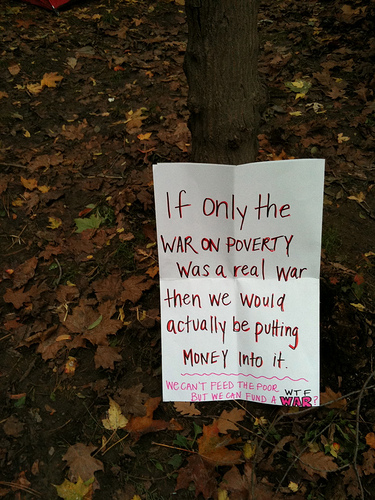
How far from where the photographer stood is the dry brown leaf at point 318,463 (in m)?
1.71

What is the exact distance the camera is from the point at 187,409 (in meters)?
1.91

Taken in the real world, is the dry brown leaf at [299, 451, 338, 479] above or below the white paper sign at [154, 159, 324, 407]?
below

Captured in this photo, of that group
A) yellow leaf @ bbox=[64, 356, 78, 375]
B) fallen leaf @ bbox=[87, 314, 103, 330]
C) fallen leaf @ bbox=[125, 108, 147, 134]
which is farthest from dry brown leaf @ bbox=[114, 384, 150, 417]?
fallen leaf @ bbox=[125, 108, 147, 134]

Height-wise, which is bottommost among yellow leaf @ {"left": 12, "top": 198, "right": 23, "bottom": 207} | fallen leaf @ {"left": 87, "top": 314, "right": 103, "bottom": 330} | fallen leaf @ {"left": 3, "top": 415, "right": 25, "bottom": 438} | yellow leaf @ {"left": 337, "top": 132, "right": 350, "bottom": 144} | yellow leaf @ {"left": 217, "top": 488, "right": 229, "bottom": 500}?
yellow leaf @ {"left": 217, "top": 488, "right": 229, "bottom": 500}

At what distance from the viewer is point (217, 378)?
72.4 inches

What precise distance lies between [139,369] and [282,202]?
41.7 inches

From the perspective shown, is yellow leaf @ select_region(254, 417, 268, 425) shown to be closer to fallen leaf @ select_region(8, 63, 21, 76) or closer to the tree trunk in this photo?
the tree trunk

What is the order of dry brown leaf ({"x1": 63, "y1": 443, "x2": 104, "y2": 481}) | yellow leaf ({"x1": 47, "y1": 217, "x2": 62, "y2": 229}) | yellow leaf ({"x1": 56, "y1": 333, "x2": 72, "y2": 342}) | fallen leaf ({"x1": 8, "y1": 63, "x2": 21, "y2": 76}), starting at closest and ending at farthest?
dry brown leaf ({"x1": 63, "y1": 443, "x2": 104, "y2": 481}) < yellow leaf ({"x1": 56, "y1": 333, "x2": 72, "y2": 342}) < yellow leaf ({"x1": 47, "y1": 217, "x2": 62, "y2": 229}) < fallen leaf ({"x1": 8, "y1": 63, "x2": 21, "y2": 76})

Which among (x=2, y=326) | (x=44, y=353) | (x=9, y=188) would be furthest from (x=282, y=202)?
(x=9, y=188)

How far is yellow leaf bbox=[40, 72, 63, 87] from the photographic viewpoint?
4102 mm

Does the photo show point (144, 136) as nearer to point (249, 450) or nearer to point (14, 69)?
point (14, 69)

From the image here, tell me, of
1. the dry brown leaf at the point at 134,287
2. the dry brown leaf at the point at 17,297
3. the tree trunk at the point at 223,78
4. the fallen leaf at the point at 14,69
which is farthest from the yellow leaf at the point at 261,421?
the fallen leaf at the point at 14,69

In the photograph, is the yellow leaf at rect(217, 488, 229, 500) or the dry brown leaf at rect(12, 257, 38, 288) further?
the dry brown leaf at rect(12, 257, 38, 288)

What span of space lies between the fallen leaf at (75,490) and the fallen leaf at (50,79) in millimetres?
3564
